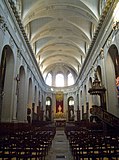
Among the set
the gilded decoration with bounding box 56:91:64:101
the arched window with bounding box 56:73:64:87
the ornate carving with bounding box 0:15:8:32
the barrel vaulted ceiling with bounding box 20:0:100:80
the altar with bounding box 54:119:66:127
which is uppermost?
the barrel vaulted ceiling with bounding box 20:0:100:80

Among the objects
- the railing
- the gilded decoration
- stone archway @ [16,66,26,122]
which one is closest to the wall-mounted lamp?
the railing

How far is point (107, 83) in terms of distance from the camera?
1198 centimetres

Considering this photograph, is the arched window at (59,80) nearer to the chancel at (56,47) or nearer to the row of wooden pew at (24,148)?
the chancel at (56,47)

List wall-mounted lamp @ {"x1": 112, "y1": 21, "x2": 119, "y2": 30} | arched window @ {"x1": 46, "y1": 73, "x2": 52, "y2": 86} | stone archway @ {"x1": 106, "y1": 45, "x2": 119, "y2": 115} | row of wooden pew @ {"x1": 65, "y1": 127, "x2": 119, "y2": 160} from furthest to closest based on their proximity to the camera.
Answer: arched window @ {"x1": 46, "y1": 73, "x2": 52, "y2": 86} < stone archway @ {"x1": 106, "y1": 45, "x2": 119, "y2": 115} < wall-mounted lamp @ {"x1": 112, "y1": 21, "x2": 119, "y2": 30} < row of wooden pew @ {"x1": 65, "y1": 127, "x2": 119, "y2": 160}

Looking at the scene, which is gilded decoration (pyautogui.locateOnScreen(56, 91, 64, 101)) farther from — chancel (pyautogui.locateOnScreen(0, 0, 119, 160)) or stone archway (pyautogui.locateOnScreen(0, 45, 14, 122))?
stone archway (pyautogui.locateOnScreen(0, 45, 14, 122))

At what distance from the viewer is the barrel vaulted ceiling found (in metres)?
13.3

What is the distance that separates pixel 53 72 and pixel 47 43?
13395mm

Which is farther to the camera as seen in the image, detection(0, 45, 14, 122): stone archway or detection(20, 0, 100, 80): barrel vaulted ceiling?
detection(20, 0, 100, 80): barrel vaulted ceiling

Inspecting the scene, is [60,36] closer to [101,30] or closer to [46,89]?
[101,30]

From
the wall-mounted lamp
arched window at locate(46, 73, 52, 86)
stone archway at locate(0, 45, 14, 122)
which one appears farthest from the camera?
arched window at locate(46, 73, 52, 86)

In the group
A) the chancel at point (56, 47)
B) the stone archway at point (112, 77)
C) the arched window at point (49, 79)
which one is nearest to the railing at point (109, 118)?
the chancel at point (56, 47)

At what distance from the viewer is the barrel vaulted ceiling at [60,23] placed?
43.7 feet

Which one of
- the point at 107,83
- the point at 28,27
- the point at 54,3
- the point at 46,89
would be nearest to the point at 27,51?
the point at 28,27

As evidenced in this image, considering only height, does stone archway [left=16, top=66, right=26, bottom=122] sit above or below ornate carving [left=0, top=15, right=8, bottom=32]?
below
